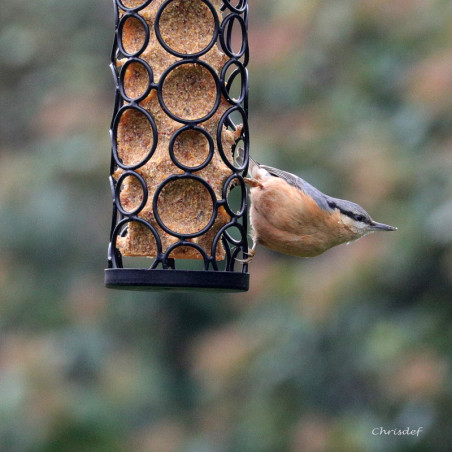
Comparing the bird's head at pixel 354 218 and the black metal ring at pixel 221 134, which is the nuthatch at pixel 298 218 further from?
the black metal ring at pixel 221 134

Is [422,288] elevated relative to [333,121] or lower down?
lower down

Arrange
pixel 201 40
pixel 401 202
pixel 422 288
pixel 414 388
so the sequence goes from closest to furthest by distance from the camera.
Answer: pixel 201 40
pixel 414 388
pixel 401 202
pixel 422 288

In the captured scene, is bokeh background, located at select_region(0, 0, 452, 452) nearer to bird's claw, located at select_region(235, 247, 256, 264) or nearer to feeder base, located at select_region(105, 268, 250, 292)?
bird's claw, located at select_region(235, 247, 256, 264)

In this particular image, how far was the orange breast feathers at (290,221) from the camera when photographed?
4.31 m

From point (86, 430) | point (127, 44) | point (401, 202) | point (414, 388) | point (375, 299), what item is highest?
point (127, 44)

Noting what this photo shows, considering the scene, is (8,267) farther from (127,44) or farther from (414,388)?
(127,44)

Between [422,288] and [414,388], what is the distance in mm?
1049

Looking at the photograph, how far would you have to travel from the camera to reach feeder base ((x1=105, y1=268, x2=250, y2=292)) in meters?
3.46

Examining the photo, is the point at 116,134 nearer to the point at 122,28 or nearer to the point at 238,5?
the point at 122,28

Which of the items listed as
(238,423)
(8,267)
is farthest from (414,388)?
(8,267)

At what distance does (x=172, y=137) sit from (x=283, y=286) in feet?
9.95

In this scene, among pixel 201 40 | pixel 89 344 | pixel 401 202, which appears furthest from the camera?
pixel 89 344

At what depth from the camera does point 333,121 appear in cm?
679
